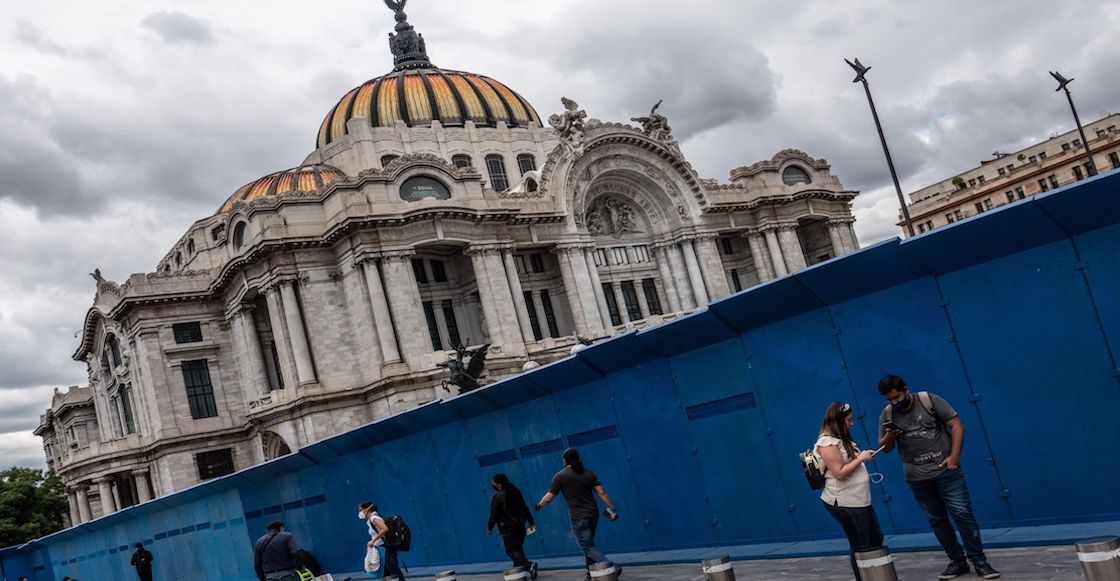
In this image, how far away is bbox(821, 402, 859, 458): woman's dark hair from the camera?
946cm

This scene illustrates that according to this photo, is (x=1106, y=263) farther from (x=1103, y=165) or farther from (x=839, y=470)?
(x=1103, y=165)

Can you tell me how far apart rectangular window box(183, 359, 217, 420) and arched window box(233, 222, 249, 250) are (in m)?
7.05

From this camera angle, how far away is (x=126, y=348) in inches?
2165

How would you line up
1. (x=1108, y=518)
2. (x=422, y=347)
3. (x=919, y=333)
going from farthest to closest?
(x=422, y=347)
(x=919, y=333)
(x=1108, y=518)

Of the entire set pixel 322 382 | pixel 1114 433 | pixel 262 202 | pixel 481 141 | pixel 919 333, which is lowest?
pixel 1114 433

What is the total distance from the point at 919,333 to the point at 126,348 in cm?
5111

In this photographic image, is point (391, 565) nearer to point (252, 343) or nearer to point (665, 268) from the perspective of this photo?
point (252, 343)

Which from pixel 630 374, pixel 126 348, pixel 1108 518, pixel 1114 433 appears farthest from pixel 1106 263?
pixel 126 348

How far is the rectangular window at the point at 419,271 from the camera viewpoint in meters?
50.2

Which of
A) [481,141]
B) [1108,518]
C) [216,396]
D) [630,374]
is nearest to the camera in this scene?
[1108,518]

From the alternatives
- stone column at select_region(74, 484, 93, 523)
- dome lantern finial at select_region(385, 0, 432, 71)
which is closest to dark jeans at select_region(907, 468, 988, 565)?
stone column at select_region(74, 484, 93, 523)

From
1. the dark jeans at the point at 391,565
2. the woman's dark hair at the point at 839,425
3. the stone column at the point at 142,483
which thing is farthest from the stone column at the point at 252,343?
the woman's dark hair at the point at 839,425

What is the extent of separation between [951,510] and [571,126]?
147 ft

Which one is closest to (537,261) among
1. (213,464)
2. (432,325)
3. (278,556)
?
(432,325)
